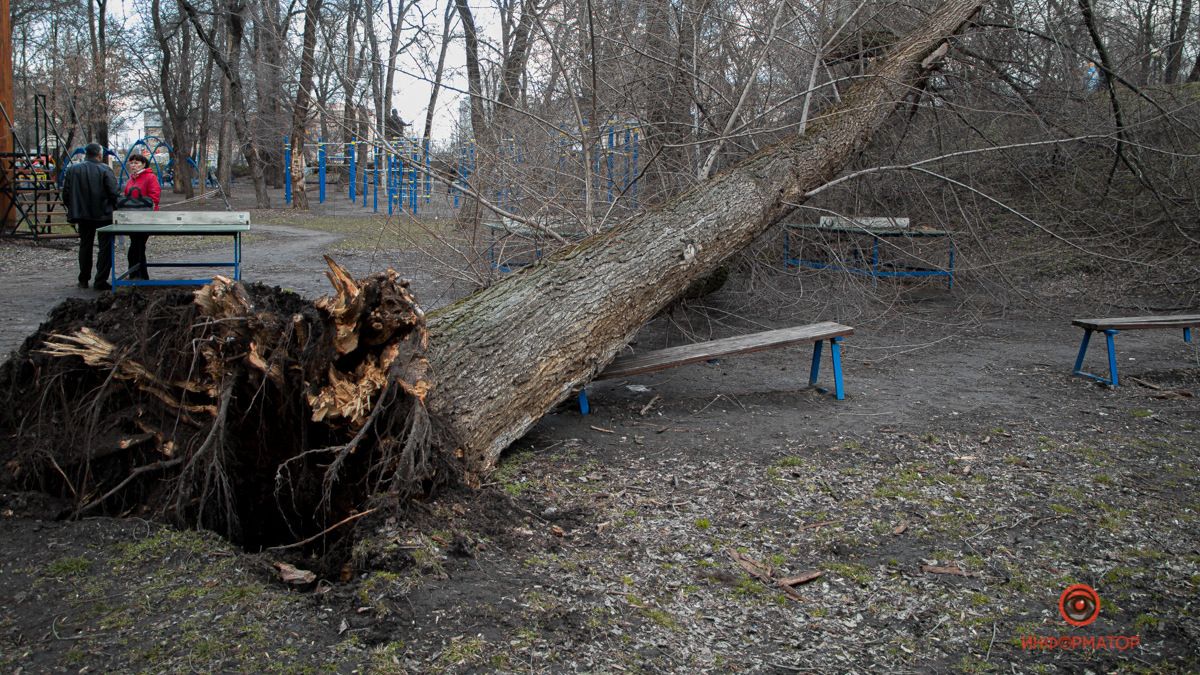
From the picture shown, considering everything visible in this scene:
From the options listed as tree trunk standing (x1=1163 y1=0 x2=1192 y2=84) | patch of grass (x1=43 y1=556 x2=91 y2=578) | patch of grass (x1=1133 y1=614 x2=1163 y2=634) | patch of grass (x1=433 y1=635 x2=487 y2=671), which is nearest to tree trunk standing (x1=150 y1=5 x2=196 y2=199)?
tree trunk standing (x1=1163 y1=0 x2=1192 y2=84)

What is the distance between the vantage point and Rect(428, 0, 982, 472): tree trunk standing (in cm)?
448

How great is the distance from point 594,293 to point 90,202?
7599 millimetres

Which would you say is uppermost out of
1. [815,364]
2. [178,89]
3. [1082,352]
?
[178,89]

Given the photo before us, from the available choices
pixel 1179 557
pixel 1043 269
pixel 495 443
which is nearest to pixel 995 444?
pixel 1179 557

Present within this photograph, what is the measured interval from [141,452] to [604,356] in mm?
2450

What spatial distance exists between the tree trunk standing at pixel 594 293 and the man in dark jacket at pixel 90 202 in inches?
268

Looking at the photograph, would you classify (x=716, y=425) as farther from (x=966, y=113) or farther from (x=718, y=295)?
(x=966, y=113)

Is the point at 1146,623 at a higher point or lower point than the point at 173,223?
lower

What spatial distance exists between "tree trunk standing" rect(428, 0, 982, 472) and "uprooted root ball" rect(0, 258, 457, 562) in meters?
0.42

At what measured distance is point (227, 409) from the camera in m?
3.87

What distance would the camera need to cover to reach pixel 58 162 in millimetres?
18328

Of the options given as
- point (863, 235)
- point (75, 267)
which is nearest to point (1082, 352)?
point (863, 235)

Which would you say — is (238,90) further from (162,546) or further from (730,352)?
(162,546)

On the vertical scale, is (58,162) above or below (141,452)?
above
